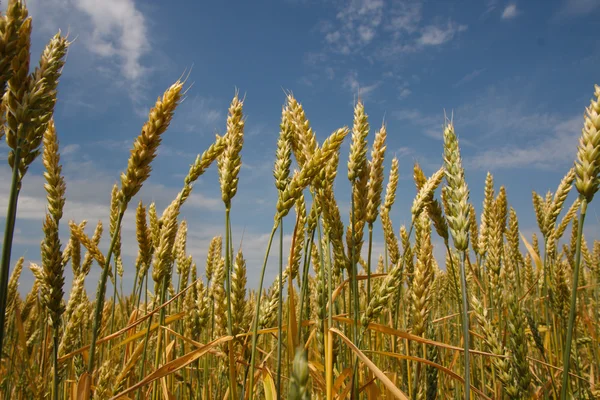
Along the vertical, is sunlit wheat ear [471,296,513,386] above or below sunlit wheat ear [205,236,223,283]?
below

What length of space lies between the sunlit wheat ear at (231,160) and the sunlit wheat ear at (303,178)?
0.24 meters

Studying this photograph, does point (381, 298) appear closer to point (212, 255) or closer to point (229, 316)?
point (229, 316)

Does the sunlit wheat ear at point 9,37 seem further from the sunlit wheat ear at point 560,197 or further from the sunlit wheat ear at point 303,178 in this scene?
the sunlit wheat ear at point 560,197

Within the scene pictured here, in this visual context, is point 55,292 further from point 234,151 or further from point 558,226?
point 558,226

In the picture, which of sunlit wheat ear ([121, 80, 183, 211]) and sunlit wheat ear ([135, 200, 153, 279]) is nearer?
sunlit wheat ear ([121, 80, 183, 211])

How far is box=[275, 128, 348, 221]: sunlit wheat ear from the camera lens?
1731 millimetres

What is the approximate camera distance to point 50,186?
1634 millimetres

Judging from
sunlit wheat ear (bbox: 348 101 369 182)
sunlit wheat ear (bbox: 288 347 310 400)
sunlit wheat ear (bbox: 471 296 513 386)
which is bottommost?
sunlit wheat ear (bbox: 471 296 513 386)

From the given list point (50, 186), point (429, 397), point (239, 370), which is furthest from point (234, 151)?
point (429, 397)


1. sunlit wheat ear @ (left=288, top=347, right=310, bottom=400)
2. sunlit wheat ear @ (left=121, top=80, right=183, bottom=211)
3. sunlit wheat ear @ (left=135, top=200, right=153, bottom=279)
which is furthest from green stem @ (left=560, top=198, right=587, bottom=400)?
sunlit wheat ear @ (left=135, top=200, right=153, bottom=279)

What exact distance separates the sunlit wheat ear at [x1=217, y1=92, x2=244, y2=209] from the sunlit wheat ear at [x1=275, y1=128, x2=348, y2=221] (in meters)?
0.24

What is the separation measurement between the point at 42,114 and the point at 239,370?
1809 mm

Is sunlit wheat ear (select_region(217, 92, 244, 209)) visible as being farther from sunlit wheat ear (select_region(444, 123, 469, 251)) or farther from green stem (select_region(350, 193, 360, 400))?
sunlit wheat ear (select_region(444, 123, 469, 251))

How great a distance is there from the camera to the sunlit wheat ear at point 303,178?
1.73m
